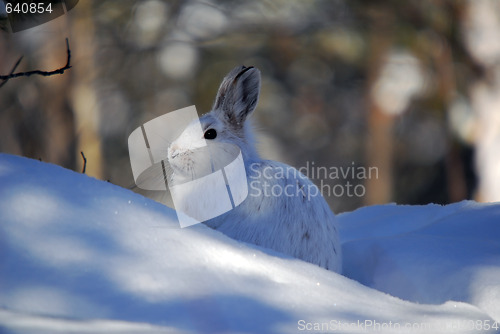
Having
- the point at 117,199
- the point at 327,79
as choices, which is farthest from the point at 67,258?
the point at 327,79

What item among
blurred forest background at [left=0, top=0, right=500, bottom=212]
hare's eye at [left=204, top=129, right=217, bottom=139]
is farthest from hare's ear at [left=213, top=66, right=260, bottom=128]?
blurred forest background at [left=0, top=0, right=500, bottom=212]

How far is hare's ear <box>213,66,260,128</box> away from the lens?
2.99m

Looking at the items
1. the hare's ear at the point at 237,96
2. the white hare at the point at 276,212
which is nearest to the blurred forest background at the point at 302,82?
the hare's ear at the point at 237,96

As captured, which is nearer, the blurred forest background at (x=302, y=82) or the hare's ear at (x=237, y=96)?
the hare's ear at (x=237, y=96)

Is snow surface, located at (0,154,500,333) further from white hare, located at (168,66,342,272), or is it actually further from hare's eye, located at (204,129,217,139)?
hare's eye, located at (204,129,217,139)

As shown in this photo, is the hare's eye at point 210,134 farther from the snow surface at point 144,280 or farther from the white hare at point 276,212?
the snow surface at point 144,280

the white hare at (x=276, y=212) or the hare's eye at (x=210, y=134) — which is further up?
the hare's eye at (x=210, y=134)

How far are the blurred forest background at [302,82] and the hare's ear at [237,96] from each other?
20.0ft

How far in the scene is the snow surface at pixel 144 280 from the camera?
46.8 inches

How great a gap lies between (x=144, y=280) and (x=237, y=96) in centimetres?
189

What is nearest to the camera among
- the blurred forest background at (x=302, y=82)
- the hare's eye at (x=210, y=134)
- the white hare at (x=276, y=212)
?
the white hare at (x=276, y=212)

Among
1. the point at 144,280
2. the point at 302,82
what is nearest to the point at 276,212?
the point at 144,280

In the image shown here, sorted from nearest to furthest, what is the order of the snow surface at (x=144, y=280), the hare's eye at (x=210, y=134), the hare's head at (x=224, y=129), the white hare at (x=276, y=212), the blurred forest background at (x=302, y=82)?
the snow surface at (x=144, y=280)
the white hare at (x=276, y=212)
the hare's head at (x=224, y=129)
the hare's eye at (x=210, y=134)
the blurred forest background at (x=302, y=82)

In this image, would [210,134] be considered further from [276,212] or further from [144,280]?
[144,280]
